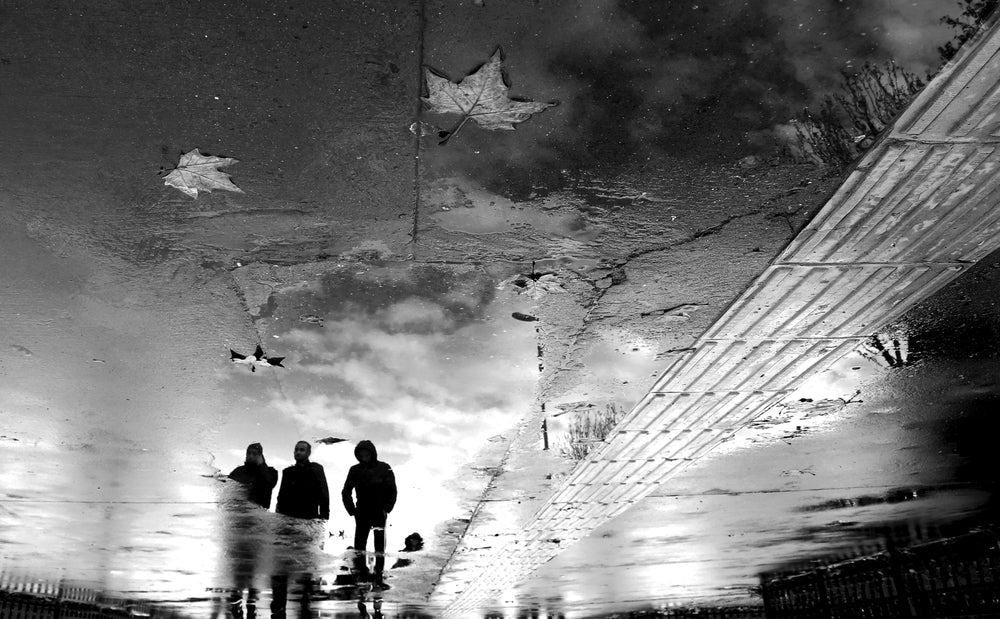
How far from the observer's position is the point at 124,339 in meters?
3.39

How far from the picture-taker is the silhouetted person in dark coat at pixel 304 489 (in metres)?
4.61

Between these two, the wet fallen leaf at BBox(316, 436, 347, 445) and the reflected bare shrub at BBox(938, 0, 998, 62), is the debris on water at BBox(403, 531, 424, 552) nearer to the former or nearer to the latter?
the wet fallen leaf at BBox(316, 436, 347, 445)

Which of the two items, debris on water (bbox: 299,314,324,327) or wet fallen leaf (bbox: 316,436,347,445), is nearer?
debris on water (bbox: 299,314,324,327)

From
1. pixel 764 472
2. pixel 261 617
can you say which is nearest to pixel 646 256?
pixel 764 472

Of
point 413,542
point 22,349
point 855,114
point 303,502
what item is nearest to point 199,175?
point 22,349

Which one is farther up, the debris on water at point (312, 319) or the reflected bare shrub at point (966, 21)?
the reflected bare shrub at point (966, 21)

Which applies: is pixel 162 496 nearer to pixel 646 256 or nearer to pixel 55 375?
pixel 55 375

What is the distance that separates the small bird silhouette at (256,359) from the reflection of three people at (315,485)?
0.93 m

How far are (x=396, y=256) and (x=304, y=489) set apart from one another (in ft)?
9.34

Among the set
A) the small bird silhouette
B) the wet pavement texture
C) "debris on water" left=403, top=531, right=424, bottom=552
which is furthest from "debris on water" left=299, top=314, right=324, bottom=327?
"debris on water" left=403, top=531, right=424, bottom=552

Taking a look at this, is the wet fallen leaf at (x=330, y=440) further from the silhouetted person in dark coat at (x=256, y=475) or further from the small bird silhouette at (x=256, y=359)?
the small bird silhouette at (x=256, y=359)

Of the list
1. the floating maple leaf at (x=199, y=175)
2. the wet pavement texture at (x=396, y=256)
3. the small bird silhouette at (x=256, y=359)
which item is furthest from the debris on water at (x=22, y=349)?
the floating maple leaf at (x=199, y=175)

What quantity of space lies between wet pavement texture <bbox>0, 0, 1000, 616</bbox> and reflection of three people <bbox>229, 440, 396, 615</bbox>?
0.12 m

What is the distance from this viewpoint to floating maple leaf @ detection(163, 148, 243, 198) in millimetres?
2359
